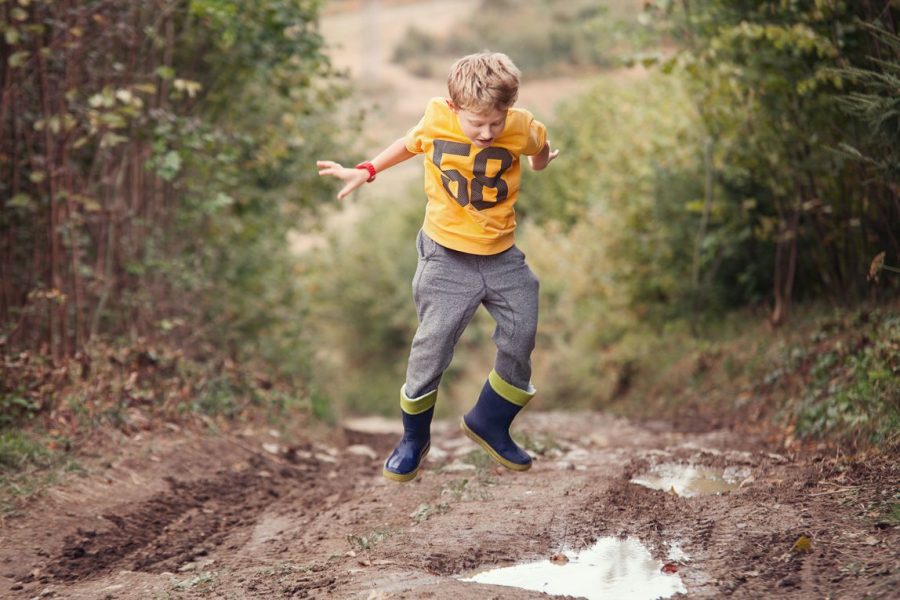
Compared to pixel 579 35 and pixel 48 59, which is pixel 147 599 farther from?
pixel 579 35

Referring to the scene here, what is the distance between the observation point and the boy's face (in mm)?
4102

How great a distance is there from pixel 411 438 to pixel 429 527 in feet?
1.53

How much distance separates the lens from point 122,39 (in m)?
7.38

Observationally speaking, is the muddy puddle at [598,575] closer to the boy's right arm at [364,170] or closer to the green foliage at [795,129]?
the boy's right arm at [364,170]

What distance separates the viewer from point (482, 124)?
4.13m

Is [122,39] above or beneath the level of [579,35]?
above

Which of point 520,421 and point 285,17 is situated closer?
point 285,17

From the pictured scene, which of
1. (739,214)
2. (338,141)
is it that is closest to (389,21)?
(338,141)

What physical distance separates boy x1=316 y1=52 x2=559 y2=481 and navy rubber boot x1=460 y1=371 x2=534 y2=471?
0.09m

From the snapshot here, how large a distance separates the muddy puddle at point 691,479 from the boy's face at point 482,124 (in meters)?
1.99

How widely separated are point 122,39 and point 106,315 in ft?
7.18

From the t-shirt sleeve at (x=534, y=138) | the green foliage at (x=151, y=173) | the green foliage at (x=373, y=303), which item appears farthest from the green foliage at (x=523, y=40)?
the t-shirt sleeve at (x=534, y=138)

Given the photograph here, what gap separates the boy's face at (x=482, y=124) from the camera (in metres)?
4.10

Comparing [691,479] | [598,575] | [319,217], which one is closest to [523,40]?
[319,217]
